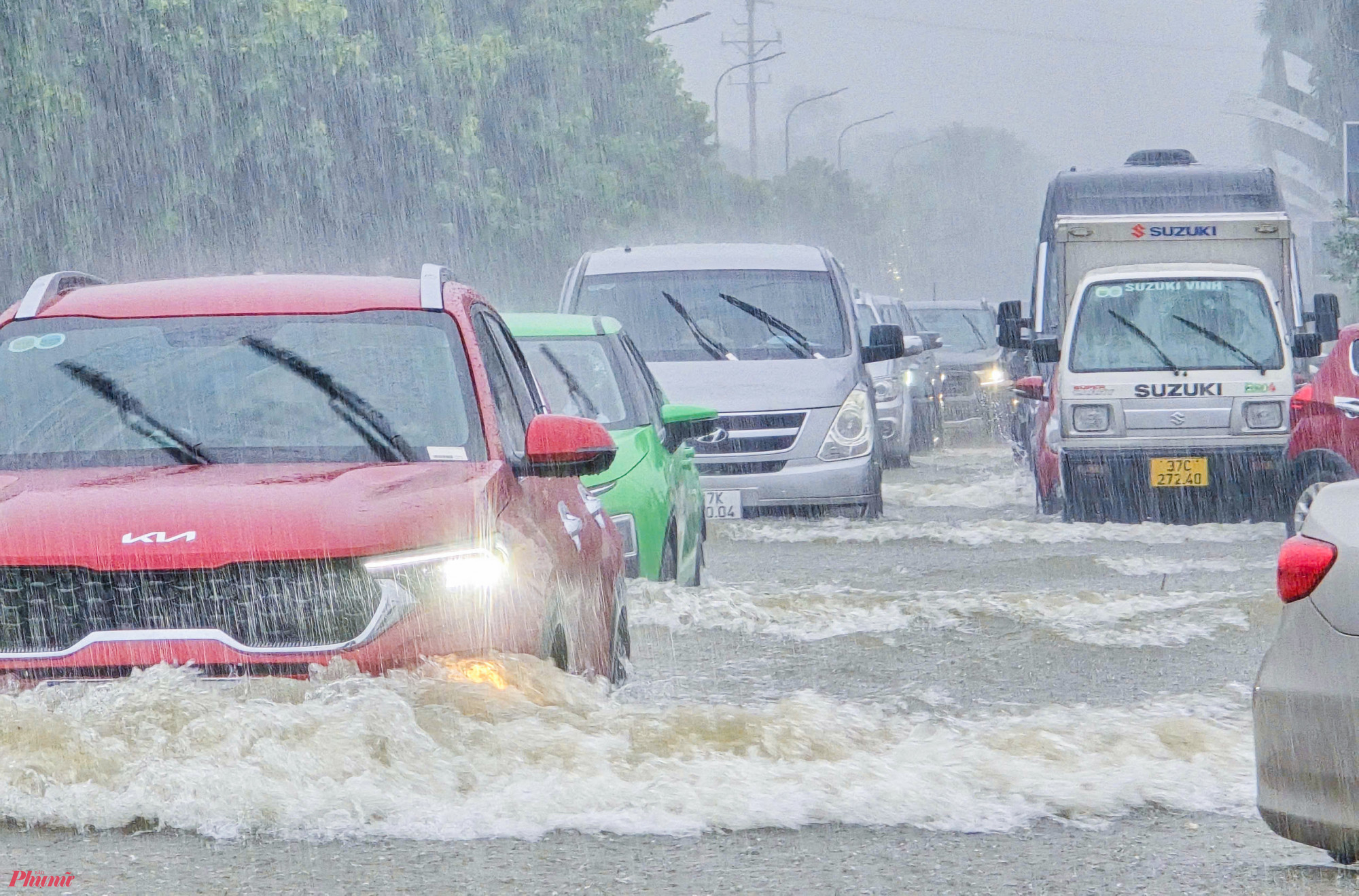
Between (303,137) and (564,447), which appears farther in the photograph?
(303,137)

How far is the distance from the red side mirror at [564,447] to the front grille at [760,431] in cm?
943

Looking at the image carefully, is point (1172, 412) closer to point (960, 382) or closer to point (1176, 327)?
point (1176, 327)

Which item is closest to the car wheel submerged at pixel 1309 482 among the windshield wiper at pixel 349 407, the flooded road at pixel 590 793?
the flooded road at pixel 590 793

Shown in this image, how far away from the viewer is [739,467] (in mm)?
16234

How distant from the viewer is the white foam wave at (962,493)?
20.3 meters

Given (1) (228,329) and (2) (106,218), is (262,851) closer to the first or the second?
(1) (228,329)

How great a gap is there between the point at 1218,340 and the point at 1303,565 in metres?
12.2

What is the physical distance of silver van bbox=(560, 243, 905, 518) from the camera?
53.1 feet

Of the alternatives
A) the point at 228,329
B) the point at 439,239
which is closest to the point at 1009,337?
the point at 228,329

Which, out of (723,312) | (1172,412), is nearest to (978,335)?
(1172,412)

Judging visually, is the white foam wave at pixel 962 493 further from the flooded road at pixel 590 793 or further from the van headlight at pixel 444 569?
the van headlight at pixel 444 569

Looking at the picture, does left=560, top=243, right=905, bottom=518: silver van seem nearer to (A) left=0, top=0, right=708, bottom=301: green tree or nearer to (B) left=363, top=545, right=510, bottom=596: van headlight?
(A) left=0, top=0, right=708, bottom=301: green tree

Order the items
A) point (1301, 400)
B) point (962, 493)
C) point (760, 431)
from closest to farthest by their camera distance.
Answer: point (1301, 400) < point (760, 431) < point (962, 493)

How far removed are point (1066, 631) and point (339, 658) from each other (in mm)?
5545
